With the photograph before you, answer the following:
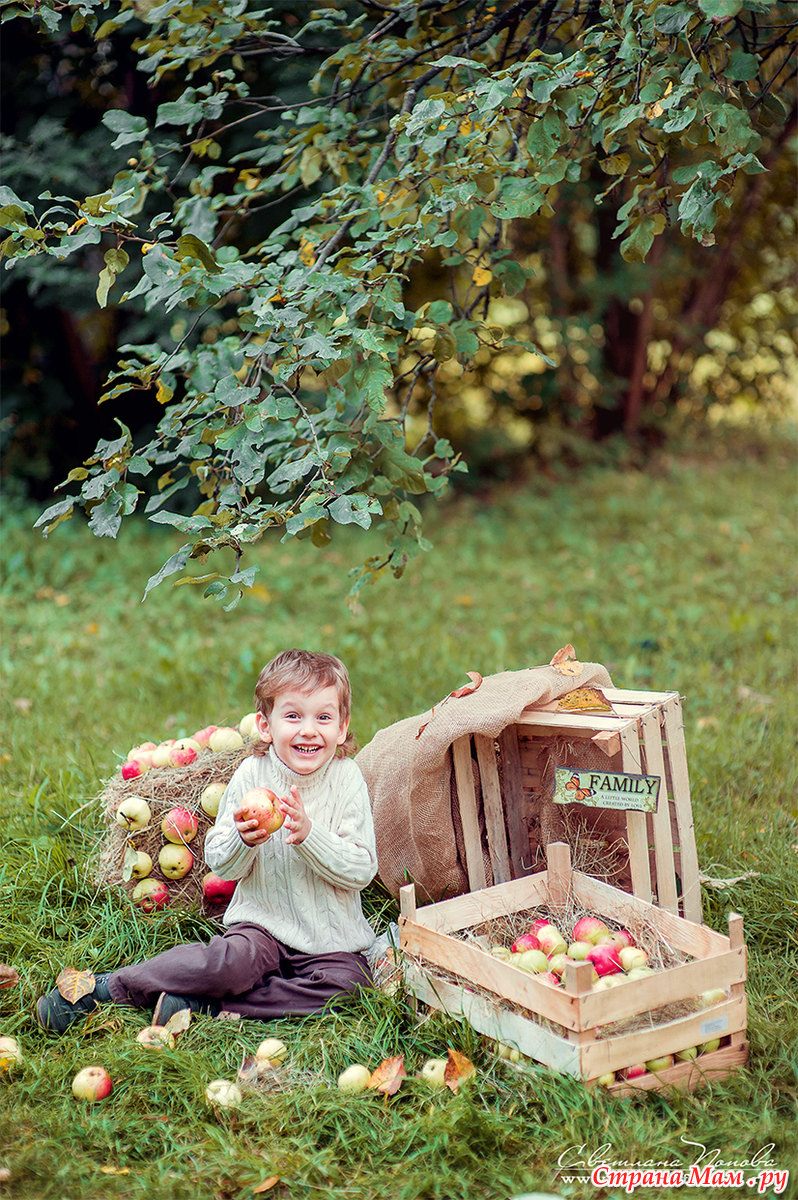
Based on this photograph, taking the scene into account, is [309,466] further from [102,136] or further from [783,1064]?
[102,136]

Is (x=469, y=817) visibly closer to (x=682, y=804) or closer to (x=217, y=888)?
(x=682, y=804)

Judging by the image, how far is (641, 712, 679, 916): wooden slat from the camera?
2637mm

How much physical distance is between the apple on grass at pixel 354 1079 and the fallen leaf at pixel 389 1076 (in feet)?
0.06

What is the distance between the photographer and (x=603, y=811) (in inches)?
116

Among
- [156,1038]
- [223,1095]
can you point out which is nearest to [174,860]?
[156,1038]

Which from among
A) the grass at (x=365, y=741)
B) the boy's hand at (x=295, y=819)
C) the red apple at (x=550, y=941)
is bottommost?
the grass at (x=365, y=741)

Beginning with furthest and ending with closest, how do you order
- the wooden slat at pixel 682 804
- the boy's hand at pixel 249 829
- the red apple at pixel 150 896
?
the red apple at pixel 150 896 → the wooden slat at pixel 682 804 → the boy's hand at pixel 249 829

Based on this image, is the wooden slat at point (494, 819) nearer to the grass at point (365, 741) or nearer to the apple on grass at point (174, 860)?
the grass at point (365, 741)

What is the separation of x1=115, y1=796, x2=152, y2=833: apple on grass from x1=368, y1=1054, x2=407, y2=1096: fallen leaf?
104 centimetres

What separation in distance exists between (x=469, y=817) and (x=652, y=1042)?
85cm

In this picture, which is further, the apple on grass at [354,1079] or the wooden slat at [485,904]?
the wooden slat at [485,904]

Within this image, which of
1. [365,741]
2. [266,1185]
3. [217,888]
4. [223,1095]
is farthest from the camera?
[365,741]

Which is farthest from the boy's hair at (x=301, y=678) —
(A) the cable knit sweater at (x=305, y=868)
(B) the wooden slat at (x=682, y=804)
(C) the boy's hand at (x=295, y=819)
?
(B) the wooden slat at (x=682, y=804)

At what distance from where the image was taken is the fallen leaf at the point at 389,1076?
2.28 metres
